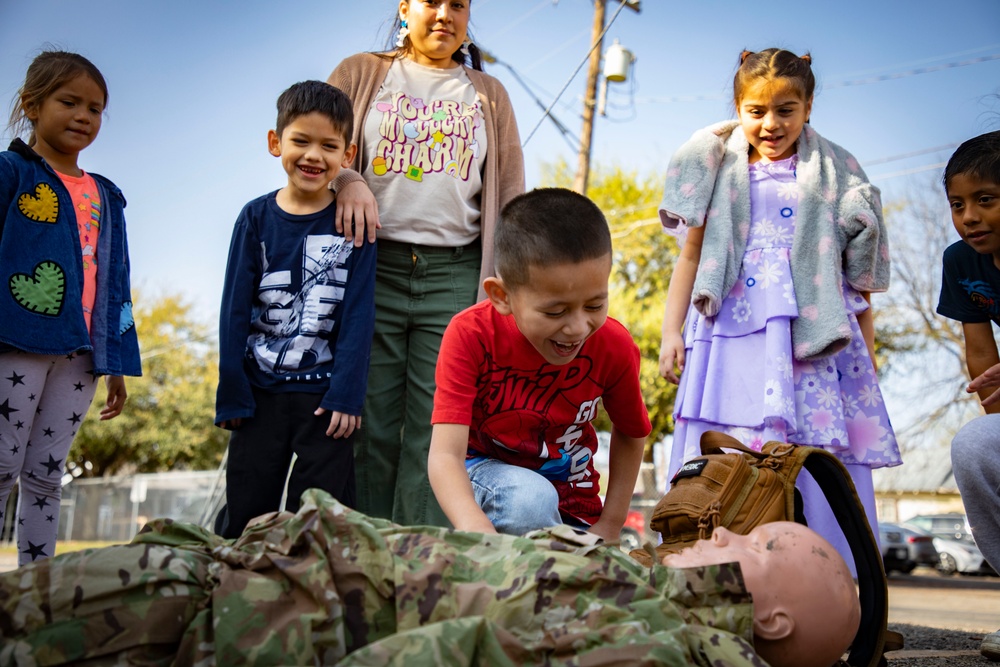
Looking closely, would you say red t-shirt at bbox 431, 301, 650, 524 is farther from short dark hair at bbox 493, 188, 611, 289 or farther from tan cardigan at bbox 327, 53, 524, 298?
tan cardigan at bbox 327, 53, 524, 298

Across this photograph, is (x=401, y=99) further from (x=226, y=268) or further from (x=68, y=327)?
Answer: (x=68, y=327)

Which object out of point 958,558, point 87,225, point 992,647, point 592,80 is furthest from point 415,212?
point 958,558

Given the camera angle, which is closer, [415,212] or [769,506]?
[769,506]

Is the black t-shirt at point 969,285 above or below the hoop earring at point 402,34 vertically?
below

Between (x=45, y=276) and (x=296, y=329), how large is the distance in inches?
34.2

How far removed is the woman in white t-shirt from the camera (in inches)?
Answer: 120

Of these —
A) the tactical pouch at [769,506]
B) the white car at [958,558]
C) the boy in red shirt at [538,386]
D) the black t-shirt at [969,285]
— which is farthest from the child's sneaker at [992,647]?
the white car at [958,558]

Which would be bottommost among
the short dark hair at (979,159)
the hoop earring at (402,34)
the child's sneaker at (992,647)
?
the child's sneaker at (992,647)

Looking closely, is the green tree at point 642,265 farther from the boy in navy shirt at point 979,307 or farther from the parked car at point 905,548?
the boy in navy shirt at point 979,307

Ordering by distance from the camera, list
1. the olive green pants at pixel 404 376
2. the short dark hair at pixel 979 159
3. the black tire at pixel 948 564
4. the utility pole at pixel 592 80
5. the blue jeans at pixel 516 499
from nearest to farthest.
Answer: the blue jeans at pixel 516 499
the short dark hair at pixel 979 159
the olive green pants at pixel 404 376
the utility pole at pixel 592 80
the black tire at pixel 948 564

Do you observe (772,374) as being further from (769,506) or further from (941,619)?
(941,619)

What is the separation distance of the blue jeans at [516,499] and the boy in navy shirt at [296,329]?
0.59 meters

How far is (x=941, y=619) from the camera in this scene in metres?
6.80

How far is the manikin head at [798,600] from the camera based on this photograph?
5.43ft
